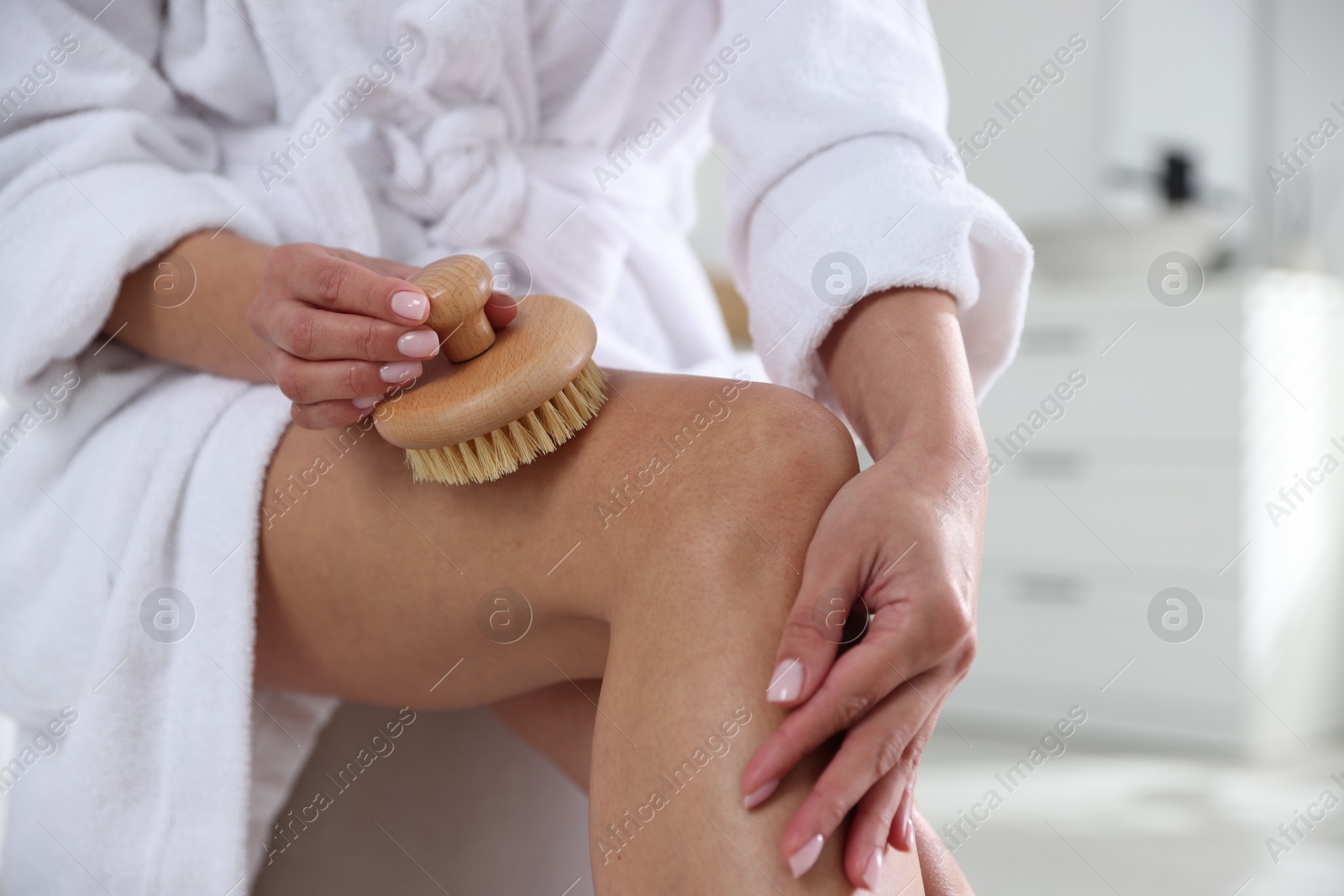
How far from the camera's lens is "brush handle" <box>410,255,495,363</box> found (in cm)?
37

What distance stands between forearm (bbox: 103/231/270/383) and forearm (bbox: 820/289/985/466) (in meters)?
0.29

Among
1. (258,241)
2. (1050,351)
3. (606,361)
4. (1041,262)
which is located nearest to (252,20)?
(258,241)

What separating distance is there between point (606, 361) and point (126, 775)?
306 millimetres

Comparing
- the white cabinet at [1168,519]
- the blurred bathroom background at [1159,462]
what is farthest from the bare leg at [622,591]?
the white cabinet at [1168,519]

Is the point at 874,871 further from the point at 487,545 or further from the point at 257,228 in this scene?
the point at 257,228

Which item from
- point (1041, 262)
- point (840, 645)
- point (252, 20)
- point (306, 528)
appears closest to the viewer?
point (840, 645)

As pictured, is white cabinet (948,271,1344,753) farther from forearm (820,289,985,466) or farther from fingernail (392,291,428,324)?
fingernail (392,291,428,324)

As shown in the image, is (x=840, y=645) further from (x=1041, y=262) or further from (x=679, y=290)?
(x=1041, y=262)

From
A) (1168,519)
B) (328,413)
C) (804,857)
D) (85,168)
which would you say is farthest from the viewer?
(1168,519)

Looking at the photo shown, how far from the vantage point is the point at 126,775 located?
1.48ft

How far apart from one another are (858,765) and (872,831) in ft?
0.07

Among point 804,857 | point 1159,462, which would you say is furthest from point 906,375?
point 1159,462

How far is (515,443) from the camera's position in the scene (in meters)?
0.38

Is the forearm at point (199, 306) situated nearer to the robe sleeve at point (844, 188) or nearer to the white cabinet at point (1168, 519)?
the robe sleeve at point (844, 188)
